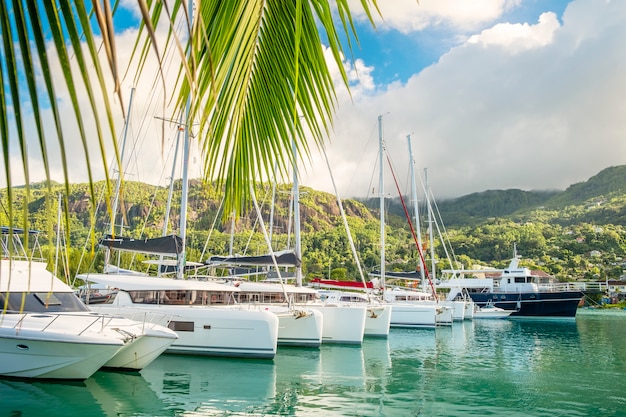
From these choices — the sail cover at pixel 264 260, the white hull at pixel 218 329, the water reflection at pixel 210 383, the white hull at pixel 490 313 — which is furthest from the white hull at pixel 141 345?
the white hull at pixel 490 313

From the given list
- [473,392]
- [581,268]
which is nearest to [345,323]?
[473,392]

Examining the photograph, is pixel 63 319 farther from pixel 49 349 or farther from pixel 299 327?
pixel 299 327

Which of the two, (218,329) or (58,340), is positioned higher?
(58,340)

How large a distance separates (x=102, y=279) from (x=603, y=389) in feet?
52.7

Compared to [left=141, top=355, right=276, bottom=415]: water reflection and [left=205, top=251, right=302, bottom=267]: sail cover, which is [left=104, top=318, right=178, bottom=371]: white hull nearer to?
[left=141, top=355, right=276, bottom=415]: water reflection

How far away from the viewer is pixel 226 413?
979 cm

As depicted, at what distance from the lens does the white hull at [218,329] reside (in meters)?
16.2

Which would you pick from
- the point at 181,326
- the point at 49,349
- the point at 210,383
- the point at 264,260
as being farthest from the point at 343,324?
the point at 49,349

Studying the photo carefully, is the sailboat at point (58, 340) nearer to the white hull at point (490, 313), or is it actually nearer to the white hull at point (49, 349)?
the white hull at point (49, 349)

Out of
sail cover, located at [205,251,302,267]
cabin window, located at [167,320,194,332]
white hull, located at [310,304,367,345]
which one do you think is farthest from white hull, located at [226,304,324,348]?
cabin window, located at [167,320,194,332]

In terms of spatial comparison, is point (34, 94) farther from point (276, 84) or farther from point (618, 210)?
point (618, 210)

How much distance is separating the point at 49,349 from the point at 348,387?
7216 mm

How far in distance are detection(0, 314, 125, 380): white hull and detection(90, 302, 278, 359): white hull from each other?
4.65 meters

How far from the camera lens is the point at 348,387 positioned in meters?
12.7
